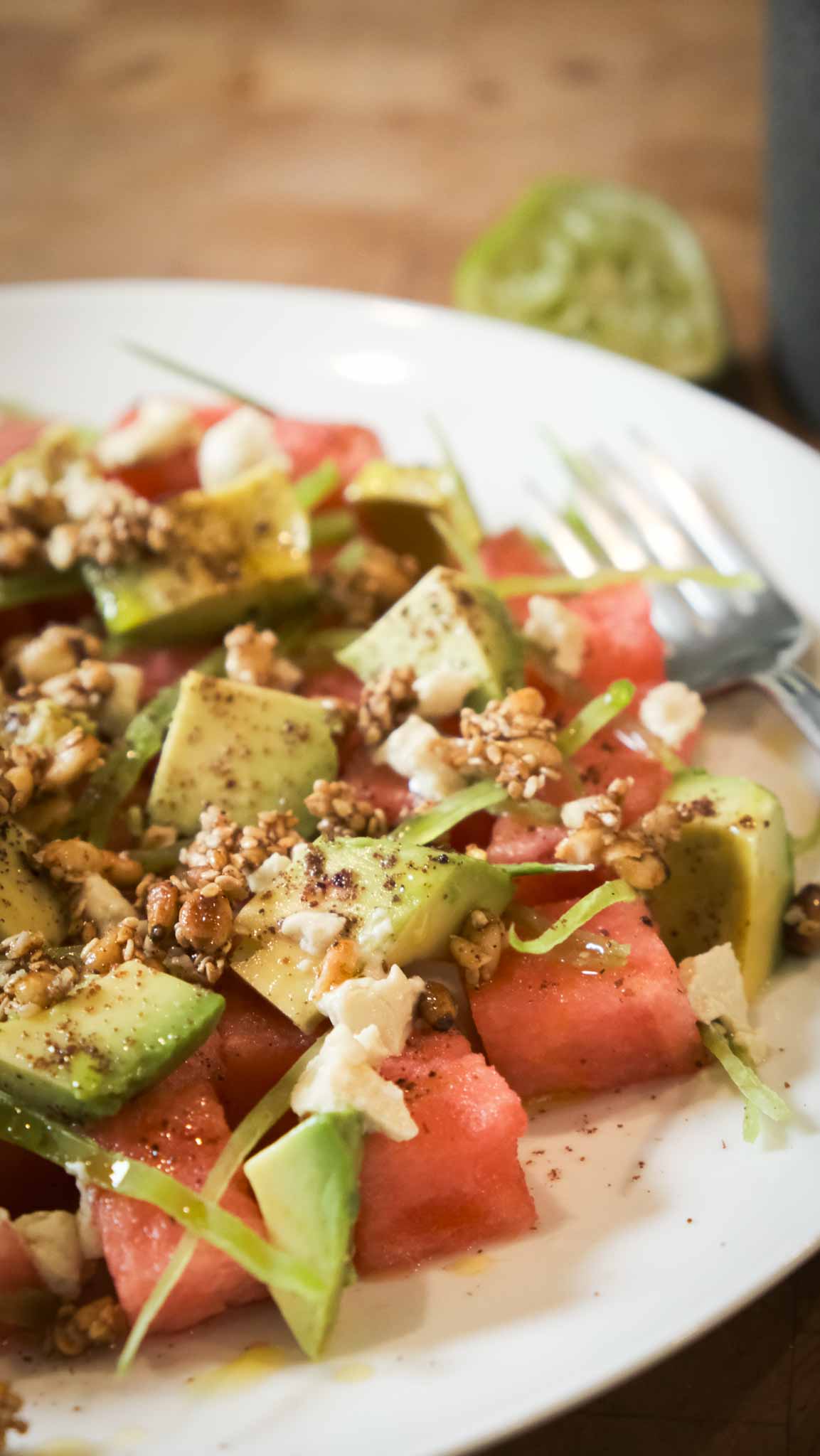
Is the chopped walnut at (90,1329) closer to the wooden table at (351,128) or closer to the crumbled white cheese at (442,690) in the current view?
the crumbled white cheese at (442,690)

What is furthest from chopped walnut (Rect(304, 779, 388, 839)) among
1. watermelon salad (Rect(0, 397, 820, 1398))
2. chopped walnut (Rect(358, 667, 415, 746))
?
chopped walnut (Rect(358, 667, 415, 746))

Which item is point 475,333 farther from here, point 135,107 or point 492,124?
point 135,107

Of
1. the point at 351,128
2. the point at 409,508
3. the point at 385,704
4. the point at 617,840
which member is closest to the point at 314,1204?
the point at 617,840

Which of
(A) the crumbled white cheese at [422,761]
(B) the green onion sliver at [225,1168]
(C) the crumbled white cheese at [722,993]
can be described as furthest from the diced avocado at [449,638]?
(B) the green onion sliver at [225,1168]

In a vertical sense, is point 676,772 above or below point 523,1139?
above

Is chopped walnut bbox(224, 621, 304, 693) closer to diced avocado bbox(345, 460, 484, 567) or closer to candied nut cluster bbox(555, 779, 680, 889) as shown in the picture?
diced avocado bbox(345, 460, 484, 567)

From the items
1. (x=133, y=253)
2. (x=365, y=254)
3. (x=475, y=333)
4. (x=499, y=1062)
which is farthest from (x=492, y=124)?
(x=499, y=1062)

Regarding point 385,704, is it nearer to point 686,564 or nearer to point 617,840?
point 617,840
